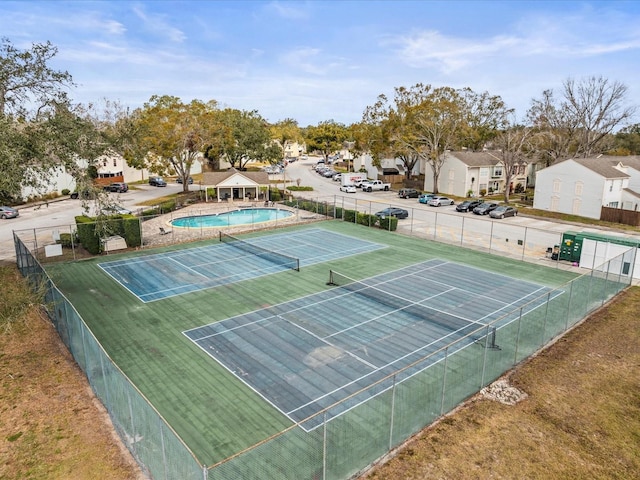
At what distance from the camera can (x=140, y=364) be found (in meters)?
16.0

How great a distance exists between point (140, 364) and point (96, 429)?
13.0 ft

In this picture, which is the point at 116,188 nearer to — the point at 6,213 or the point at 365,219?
the point at 6,213

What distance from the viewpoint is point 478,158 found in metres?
62.4

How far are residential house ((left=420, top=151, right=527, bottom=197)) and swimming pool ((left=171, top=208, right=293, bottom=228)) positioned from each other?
26739 mm

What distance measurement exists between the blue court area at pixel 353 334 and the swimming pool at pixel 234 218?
2023cm

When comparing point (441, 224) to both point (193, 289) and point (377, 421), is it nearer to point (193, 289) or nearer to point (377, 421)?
point (193, 289)

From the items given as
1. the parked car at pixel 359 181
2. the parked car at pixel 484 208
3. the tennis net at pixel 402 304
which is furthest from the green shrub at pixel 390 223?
the parked car at pixel 359 181

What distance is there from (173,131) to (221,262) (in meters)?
29.6

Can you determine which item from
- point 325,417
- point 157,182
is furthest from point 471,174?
point 325,417

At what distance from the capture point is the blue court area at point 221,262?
2464 centimetres

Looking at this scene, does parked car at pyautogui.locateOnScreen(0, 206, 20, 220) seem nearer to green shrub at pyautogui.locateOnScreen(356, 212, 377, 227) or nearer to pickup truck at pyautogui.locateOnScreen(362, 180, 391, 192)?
green shrub at pyautogui.locateOnScreen(356, 212, 377, 227)

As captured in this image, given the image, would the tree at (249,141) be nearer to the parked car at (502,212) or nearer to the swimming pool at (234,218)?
the swimming pool at (234,218)

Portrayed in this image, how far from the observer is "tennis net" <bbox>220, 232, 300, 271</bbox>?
2815 cm

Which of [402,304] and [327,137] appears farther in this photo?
[327,137]
